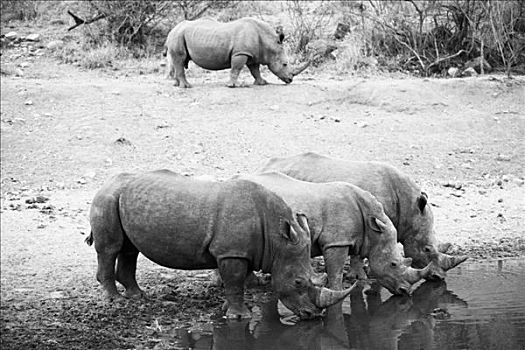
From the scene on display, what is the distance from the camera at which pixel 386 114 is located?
52.9 feet

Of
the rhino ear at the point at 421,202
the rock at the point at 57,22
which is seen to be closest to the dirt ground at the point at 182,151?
the rhino ear at the point at 421,202

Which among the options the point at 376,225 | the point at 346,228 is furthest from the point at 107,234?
the point at 376,225

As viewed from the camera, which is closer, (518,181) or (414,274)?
(414,274)

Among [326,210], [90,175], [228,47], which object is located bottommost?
[90,175]

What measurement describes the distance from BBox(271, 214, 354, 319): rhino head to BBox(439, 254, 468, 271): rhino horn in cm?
183

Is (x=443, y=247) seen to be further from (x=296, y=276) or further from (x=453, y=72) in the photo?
(x=453, y=72)

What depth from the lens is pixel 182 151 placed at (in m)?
14.2

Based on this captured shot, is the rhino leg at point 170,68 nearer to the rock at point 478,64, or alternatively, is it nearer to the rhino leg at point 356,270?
the rock at point 478,64

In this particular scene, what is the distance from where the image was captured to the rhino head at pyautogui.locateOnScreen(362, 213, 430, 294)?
29.0ft

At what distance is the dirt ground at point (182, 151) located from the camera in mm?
8562

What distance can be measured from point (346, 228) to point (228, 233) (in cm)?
121

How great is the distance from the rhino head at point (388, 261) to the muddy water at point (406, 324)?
20 centimetres

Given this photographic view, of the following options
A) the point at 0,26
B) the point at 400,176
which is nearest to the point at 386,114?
the point at 400,176

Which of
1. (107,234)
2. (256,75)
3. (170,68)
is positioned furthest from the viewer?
(170,68)
